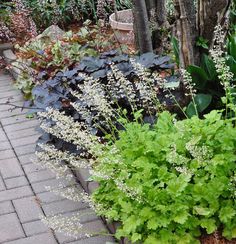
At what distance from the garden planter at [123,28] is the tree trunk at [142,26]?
0.95 m

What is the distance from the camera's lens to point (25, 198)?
12.9 feet

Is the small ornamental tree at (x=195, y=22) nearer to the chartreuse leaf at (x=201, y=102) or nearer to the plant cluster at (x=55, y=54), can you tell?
the chartreuse leaf at (x=201, y=102)

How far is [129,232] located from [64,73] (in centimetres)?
187

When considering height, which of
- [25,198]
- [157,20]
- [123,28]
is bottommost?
[25,198]

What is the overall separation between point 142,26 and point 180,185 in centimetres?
230

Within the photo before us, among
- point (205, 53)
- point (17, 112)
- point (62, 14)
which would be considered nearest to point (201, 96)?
point (205, 53)

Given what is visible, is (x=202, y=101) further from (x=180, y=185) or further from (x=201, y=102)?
(x=180, y=185)

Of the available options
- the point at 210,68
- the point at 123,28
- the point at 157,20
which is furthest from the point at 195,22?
the point at 123,28

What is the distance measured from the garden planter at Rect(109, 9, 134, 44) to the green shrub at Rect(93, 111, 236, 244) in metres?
2.95

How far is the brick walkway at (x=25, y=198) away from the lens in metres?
3.45

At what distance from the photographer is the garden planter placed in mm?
5880

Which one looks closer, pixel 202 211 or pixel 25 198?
pixel 202 211

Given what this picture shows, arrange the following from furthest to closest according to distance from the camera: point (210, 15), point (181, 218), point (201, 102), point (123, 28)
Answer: point (123, 28), point (210, 15), point (201, 102), point (181, 218)

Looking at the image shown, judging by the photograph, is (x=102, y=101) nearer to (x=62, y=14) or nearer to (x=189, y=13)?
(x=189, y=13)
